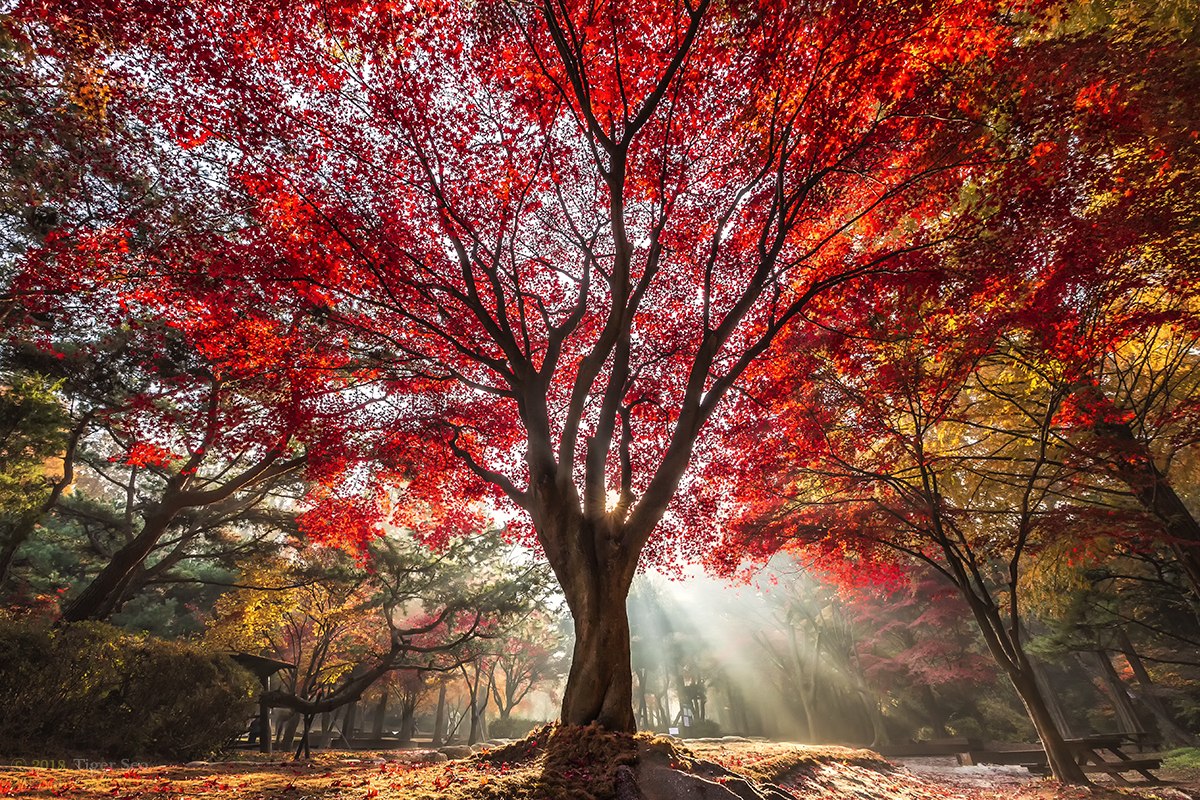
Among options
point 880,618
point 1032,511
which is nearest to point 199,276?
point 1032,511

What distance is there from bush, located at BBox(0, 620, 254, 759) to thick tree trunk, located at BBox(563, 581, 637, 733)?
9094mm

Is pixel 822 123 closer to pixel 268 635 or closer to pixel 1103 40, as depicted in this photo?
pixel 1103 40

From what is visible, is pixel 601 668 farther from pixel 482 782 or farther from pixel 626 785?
pixel 482 782

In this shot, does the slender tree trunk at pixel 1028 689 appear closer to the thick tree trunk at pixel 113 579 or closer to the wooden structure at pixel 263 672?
the thick tree trunk at pixel 113 579

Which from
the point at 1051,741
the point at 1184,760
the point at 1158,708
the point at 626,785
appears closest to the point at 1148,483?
the point at 1051,741

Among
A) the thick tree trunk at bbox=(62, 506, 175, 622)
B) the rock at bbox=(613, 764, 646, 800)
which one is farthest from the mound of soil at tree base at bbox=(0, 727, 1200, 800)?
the thick tree trunk at bbox=(62, 506, 175, 622)

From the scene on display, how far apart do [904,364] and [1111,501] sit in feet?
24.6

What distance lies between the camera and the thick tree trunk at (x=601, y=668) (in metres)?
5.57

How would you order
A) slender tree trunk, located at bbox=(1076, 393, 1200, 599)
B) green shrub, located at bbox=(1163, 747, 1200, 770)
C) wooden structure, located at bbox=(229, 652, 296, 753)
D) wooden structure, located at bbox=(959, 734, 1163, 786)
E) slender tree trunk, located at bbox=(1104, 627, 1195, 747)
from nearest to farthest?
slender tree trunk, located at bbox=(1076, 393, 1200, 599) → wooden structure, located at bbox=(959, 734, 1163, 786) → green shrub, located at bbox=(1163, 747, 1200, 770) → wooden structure, located at bbox=(229, 652, 296, 753) → slender tree trunk, located at bbox=(1104, 627, 1195, 747)

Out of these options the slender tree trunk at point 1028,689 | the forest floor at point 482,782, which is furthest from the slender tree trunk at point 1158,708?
the slender tree trunk at point 1028,689

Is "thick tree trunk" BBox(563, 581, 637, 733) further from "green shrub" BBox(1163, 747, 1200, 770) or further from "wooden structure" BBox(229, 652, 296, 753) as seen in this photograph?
"green shrub" BBox(1163, 747, 1200, 770)

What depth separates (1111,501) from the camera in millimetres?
12062

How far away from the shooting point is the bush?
26.5 feet

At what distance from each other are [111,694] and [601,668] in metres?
10.1
